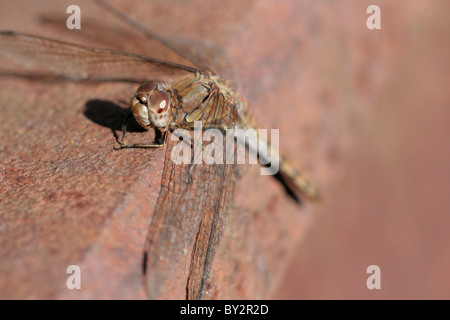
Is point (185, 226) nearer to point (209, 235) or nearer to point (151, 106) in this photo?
point (209, 235)

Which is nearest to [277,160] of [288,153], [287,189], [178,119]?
[288,153]

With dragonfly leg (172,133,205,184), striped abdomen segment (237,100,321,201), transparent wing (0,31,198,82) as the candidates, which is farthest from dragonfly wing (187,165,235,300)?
transparent wing (0,31,198,82)

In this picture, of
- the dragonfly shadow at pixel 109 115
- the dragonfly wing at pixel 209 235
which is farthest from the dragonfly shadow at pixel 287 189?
the dragonfly shadow at pixel 109 115

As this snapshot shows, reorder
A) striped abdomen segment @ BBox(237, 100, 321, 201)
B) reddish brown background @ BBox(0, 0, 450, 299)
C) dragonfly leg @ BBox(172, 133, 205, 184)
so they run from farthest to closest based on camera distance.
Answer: striped abdomen segment @ BBox(237, 100, 321, 201)
dragonfly leg @ BBox(172, 133, 205, 184)
reddish brown background @ BBox(0, 0, 450, 299)

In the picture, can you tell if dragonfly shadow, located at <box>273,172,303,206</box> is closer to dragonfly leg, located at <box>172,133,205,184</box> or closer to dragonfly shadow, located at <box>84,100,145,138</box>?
dragonfly leg, located at <box>172,133,205,184</box>

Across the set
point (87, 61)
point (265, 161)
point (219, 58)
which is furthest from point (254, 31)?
point (87, 61)
